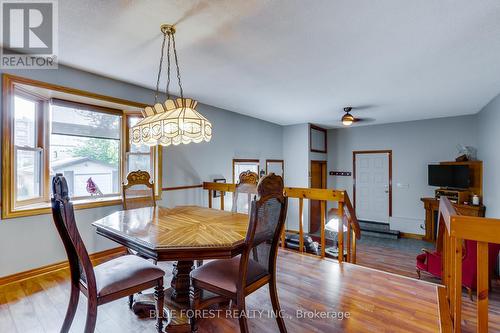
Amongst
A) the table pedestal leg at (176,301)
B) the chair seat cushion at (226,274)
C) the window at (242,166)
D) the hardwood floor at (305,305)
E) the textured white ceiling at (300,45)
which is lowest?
the hardwood floor at (305,305)

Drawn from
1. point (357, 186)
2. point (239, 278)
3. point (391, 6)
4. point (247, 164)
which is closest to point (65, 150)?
point (239, 278)

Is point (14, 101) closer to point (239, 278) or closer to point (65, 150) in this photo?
point (65, 150)

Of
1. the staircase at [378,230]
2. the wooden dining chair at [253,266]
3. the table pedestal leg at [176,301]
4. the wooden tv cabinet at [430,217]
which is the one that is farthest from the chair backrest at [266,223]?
the staircase at [378,230]

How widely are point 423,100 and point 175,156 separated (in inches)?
167

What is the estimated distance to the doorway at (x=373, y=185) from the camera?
249 inches

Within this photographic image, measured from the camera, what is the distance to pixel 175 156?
390 cm

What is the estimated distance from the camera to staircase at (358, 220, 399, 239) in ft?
19.6

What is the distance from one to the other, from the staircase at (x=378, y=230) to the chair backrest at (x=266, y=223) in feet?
17.9

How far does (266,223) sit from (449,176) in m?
5.32

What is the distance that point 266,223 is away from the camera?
5.14ft

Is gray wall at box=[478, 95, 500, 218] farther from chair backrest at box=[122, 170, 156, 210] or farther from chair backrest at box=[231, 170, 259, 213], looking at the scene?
chair backrest at box=[122, 170, 156, 210]

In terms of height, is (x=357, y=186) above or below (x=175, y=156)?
below

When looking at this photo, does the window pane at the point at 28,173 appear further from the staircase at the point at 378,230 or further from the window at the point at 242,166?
the staircase at the point at 378,230

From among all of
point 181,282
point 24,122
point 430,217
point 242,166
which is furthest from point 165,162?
point 430,217
